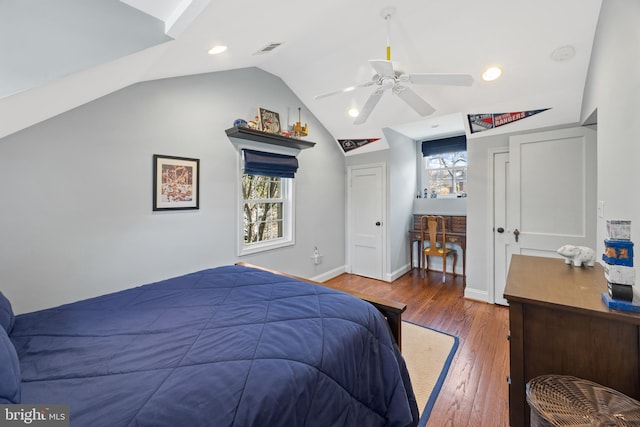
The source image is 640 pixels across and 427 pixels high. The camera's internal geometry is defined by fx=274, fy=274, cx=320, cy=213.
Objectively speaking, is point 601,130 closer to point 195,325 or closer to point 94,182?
point 195,325

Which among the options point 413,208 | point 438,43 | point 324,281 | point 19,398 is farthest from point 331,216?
point 19,398

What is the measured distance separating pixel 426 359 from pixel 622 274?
1519 millimetres

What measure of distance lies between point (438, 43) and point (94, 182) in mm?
3133

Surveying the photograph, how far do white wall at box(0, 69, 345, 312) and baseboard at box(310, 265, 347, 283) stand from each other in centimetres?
96

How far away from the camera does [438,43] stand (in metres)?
2.50

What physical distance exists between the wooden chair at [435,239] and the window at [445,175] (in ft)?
2.26

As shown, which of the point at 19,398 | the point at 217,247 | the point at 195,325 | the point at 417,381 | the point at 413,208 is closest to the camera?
the point at 19,398

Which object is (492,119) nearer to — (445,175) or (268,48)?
(445,175)

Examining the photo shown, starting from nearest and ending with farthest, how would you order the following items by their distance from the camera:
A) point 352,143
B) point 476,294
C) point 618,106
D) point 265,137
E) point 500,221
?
point 618,106 → point 265,137 → point 500,221 → point 476,294 → point 352,143

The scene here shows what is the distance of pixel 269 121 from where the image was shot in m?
3.41

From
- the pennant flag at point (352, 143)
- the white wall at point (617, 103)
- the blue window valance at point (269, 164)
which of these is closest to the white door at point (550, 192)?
the white wall at point (617, 103)

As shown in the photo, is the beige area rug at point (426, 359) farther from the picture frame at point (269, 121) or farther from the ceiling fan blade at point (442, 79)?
the picture frame at point (269, 121)

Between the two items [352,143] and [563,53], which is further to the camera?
[352,143]

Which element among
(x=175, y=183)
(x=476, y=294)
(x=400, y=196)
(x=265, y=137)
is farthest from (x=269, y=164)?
(x=476, y=294)
